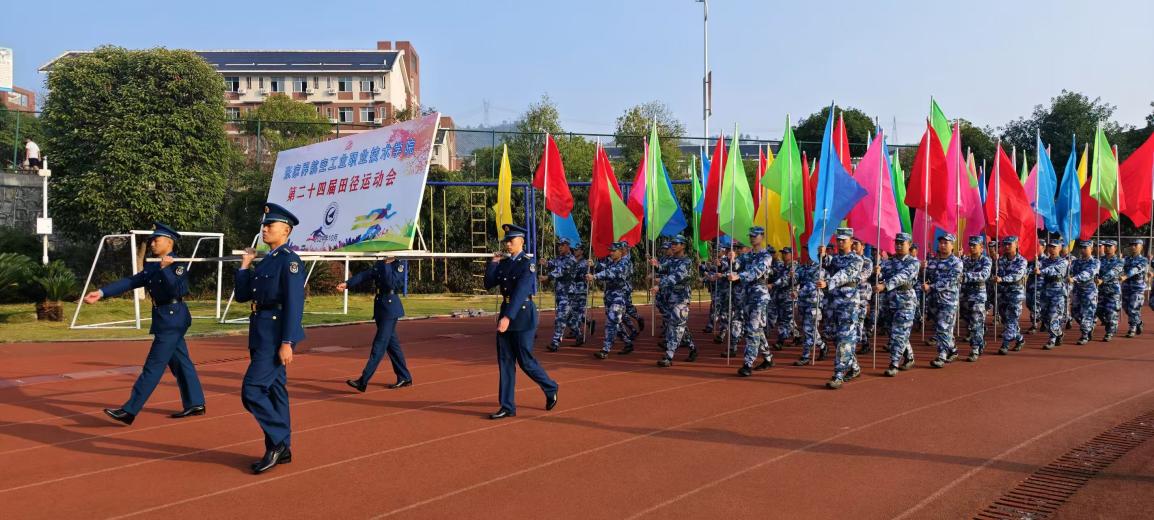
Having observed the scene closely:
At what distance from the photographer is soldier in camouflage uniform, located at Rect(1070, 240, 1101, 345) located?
43.2 ft

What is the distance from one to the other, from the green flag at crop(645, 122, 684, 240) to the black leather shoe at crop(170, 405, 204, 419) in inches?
258

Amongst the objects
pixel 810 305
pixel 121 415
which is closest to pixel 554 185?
pixel 810 305

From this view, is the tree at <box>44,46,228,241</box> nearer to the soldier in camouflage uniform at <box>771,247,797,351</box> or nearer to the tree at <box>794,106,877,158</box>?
the soldier in camouflage uniform at <box>771,247,797,351</box>

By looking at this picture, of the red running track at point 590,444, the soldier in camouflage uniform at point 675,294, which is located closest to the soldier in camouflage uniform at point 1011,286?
the red running track at point 590,444

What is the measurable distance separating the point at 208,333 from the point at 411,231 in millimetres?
3970

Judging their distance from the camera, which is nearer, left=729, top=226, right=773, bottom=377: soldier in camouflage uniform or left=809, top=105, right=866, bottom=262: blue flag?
left=729, top=226, right=773, bottom=377: soldier in camouflage uniform

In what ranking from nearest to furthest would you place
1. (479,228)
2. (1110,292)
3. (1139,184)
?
(1110,292), (1139,184), (479,228)

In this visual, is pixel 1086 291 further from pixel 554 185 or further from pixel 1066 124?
pixel 1066 124

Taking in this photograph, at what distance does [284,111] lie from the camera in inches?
1690

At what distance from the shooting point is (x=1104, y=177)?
14.2 metres

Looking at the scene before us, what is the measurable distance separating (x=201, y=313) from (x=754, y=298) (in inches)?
524

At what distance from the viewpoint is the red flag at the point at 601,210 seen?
12664 mm

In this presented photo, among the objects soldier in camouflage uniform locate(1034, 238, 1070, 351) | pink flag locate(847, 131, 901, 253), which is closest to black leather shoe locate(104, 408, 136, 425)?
pink flag locate(847, 131, 901, 253)

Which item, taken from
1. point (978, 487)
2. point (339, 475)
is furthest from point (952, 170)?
point (339, 475)
